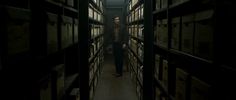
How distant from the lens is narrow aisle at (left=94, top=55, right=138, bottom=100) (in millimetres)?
4736

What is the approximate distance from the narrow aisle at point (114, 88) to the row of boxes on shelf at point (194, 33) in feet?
8.77

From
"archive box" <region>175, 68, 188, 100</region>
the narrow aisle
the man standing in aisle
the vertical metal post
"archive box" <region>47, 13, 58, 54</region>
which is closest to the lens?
"archive box" <region>47, 13, 58, 54</region>

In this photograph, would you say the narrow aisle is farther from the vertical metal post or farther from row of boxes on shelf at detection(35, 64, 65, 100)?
row of boxes on shelf at detection(35, 64, 65, 100)

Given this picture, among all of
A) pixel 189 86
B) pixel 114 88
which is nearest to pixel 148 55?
pixel 189 86

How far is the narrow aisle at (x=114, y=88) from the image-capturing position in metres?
4.74

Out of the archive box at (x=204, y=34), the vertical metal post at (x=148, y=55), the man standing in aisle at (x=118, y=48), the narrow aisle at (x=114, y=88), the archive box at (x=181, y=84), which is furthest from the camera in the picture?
the man standing in aisle at (x=118, y=48)

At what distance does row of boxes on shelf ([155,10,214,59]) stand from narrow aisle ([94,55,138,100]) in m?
2.67

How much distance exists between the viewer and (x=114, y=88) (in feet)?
17.6

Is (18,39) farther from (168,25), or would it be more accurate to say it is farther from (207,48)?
(168,25)

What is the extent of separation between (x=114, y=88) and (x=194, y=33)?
12.6ft

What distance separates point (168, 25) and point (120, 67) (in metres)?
4.45

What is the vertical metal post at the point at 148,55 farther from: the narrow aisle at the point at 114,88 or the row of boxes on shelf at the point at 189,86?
the narrow aisle at the point at 114,88

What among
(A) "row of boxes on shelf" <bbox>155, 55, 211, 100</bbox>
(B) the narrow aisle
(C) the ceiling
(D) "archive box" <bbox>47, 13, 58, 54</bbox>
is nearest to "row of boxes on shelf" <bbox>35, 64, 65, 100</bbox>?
(D) "archive box" <bbox>47, 13, 58, 54</bbox>

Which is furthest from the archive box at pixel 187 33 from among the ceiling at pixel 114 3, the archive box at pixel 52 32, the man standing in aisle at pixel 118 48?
the ceiling at pixel 114 3
